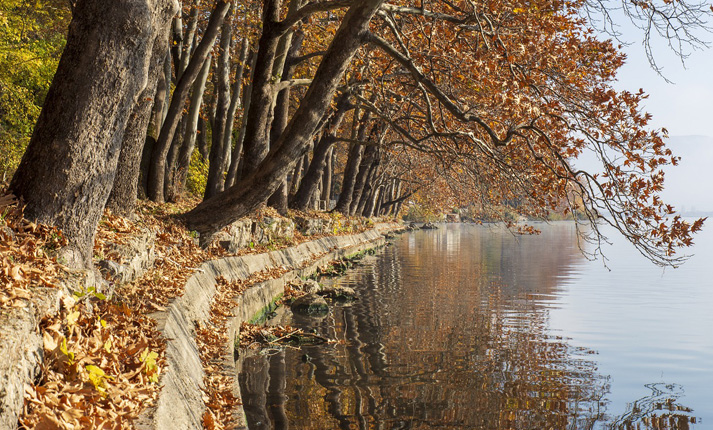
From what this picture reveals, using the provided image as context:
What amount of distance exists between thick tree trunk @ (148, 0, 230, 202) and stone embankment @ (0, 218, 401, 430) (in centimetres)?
228

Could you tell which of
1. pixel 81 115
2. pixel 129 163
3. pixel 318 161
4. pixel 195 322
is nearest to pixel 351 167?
pixel 318 161

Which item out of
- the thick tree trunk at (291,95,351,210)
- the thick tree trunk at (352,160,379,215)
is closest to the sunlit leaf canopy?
the thick tree trunk at (291,95,351,210)

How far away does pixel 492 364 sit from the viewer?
9430 mm

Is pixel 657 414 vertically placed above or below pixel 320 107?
below

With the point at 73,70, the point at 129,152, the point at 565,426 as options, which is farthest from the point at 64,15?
the point at 565,426

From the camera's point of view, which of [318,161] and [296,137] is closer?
[296,137]

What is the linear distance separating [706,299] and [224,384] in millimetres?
17638

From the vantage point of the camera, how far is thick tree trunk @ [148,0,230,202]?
48.2 ft

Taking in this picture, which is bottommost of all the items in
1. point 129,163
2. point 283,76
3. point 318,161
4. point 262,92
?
point 129,163

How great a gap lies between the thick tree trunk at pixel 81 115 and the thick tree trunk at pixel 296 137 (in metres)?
4.69

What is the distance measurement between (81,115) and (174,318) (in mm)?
2169

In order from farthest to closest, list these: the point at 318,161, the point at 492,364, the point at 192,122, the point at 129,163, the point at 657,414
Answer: the point at 318,161, the point at 192,122, the point at 129,163, the point at 492,364, the point at 657,414

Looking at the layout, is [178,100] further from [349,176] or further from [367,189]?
[367,189]

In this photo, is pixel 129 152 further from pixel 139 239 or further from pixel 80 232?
pixel 80 232
